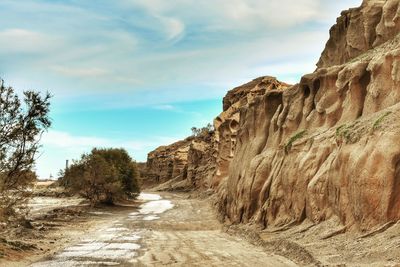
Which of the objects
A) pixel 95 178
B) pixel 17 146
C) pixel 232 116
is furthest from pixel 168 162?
pixel 17 146

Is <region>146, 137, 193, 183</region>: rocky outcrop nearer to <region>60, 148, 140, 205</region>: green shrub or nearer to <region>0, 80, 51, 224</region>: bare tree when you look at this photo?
<region>60, 148, 140, 205</region>: green shrub

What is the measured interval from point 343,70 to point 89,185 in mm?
37748

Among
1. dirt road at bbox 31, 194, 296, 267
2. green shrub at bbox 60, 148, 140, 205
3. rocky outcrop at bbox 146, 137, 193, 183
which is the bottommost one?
dirt road at bbox 31, 194, 296, 267

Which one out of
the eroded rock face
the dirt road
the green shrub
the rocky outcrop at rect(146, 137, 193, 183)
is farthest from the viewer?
the rocky outcrop at rect(146, 137, 193, 183)

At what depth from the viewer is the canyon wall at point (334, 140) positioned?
617 inches

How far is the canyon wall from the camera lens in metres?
15.7

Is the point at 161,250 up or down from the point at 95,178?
down

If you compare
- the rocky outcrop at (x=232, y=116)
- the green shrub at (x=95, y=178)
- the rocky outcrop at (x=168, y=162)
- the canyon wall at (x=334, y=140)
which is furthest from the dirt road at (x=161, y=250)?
the rocky outcrop at (x=168, y=162)

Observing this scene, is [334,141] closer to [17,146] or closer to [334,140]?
[334,140]

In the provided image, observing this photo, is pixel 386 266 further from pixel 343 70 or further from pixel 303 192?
pixel 343 70

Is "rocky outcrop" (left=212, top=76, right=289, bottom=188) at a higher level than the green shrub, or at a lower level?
higher

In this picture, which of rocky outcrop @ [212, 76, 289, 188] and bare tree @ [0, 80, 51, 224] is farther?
rocky outcrop @ [212, 76, 289, 188]

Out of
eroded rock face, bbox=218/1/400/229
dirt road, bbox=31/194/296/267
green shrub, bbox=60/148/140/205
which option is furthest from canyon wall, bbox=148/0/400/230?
green shrub, bbox=60/148/140/205

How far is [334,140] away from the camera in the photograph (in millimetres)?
20234
